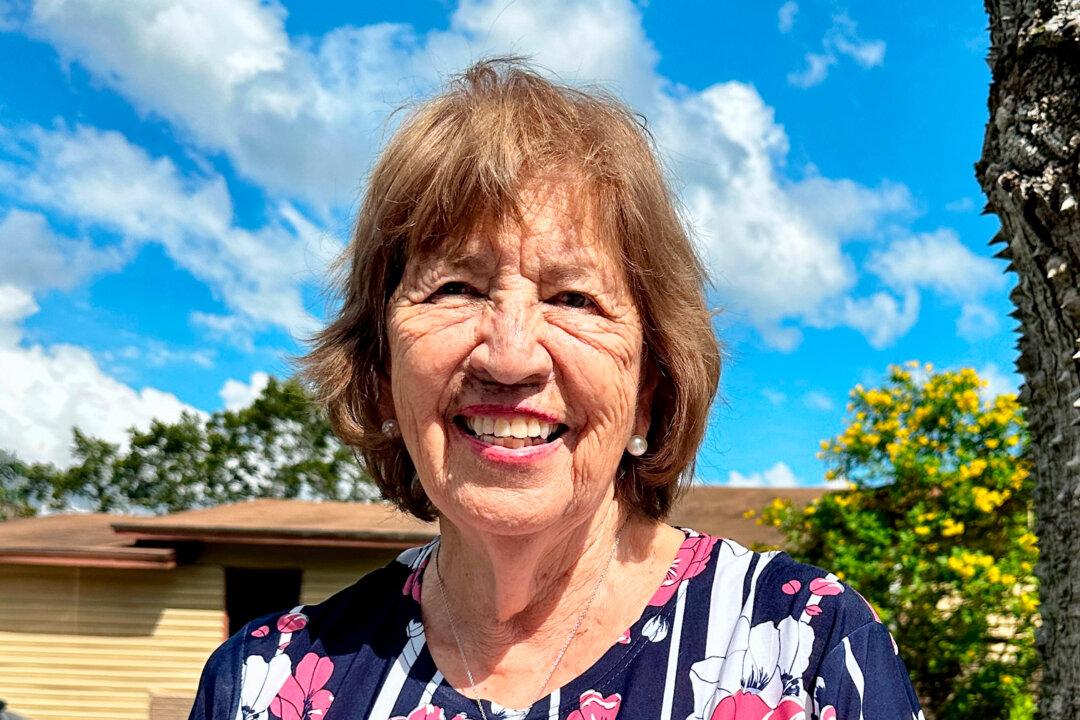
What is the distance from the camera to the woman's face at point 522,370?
1.57 meters

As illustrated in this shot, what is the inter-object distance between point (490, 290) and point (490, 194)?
17 centimetres

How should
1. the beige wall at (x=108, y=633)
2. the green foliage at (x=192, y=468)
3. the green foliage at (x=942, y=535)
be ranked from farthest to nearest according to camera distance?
the green foliage at (x=192, y=468)
the beige wall at (x=108, y=633)
the green foliage at (x=942, y=535)

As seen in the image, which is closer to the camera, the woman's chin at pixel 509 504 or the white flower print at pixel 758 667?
the white flower print at pixel 758 667

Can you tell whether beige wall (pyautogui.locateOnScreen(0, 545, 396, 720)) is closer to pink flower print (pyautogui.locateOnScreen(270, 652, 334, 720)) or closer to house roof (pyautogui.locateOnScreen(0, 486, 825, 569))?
house roof (pyautogui.locateOnScreen(0, 486, 825, 569))

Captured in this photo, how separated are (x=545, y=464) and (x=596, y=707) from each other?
0.42 meters

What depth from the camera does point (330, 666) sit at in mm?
1762

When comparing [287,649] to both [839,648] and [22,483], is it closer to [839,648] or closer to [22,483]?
[839,648]

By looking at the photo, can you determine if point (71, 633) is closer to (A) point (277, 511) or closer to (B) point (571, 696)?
(A) point (277, 511)

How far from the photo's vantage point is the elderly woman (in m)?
1.54

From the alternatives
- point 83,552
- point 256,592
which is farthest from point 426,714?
point 256,592

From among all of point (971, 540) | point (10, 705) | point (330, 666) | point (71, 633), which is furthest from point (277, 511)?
point (330, 666)

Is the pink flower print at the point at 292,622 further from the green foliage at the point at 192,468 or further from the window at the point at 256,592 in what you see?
the green foliage at the point at 192,468

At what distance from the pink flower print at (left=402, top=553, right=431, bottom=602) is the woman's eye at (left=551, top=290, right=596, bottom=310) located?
705mm

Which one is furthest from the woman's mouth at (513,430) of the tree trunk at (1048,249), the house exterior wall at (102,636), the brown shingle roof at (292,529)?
the house exterior wall at (102,636)
